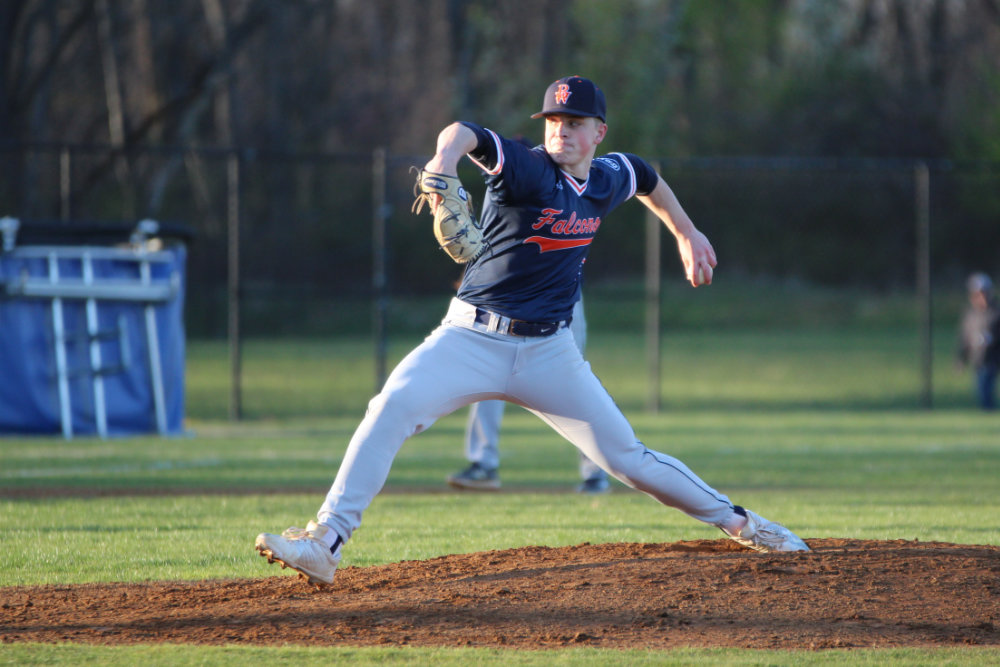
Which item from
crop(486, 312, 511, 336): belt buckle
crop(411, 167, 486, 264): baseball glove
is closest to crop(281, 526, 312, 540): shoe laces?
crop(486, 312, 511, 336): belt buckle

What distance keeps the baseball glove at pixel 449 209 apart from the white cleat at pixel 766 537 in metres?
2.00

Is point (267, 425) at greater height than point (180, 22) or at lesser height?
lesser

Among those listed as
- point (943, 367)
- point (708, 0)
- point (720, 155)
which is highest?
point (708, 0)

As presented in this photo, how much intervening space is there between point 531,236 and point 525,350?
48 centimetres

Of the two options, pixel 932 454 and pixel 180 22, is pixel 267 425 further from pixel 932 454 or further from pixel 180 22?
pixel 180 22

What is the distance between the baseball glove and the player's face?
2.72 feet

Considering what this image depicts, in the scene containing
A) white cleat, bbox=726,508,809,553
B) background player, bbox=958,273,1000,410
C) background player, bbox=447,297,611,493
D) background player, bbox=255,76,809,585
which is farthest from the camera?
background player, bbox=958,273,1000,410

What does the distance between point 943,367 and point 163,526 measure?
2485cm

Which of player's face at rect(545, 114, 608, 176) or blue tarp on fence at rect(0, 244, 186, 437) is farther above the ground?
player's face at rect(545, 114, 608, 176)

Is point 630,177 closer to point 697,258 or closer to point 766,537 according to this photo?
point 697,258

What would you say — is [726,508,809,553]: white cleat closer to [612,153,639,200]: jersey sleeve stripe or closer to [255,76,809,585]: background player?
[255,76,809,585]: background player

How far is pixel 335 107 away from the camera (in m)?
39.2

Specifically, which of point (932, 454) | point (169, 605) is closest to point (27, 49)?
point (932, 454)

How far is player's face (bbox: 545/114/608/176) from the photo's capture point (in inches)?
200
